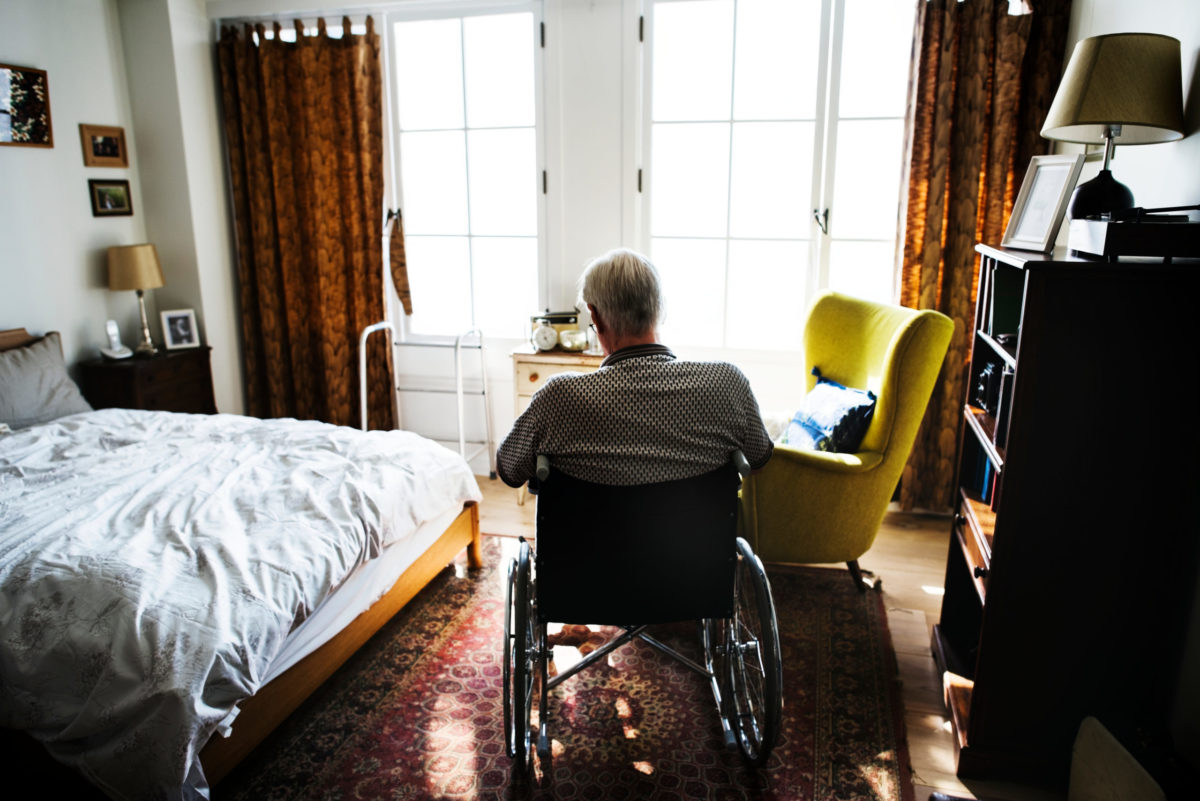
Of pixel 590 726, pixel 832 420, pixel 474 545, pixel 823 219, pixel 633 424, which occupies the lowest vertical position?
pixel 590 726

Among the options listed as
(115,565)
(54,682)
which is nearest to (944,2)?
(115,565)

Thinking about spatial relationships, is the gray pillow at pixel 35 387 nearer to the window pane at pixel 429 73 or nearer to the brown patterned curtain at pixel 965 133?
the window pane at pixel 429 73

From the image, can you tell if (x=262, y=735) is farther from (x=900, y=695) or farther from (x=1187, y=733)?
(x=1187, y=733)

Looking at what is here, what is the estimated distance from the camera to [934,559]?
10.5 ft

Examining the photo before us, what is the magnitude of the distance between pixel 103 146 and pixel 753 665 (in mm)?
3871

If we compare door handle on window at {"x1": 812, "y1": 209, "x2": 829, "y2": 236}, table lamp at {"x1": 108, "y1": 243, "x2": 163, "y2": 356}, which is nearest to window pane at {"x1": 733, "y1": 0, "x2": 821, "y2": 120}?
door handle on window at {"x1": 812, "y1": 209, "x2": 829, "y2": 236}

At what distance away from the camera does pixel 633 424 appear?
169 centimetres

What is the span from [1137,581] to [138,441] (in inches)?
122

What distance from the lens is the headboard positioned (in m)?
3.33

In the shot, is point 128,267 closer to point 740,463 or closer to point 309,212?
point 309,212

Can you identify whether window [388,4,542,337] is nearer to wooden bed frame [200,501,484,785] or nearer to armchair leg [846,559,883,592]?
wooden bed frame [200,501,484,785]

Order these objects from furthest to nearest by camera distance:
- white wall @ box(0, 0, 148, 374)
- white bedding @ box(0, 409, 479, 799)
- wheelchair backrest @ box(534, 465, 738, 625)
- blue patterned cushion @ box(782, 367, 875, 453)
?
white wall @ box(0, 0, 148, 374), blue patterned cushion @ box(782, 367, 875, 453), wheelchair backrest @ box(534, 465, 738, 625), white bedding @ box(0, 409, 479, 799)

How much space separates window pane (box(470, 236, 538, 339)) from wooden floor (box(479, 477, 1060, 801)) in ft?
2.74

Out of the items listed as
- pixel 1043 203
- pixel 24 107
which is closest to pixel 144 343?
pixel 24 107
